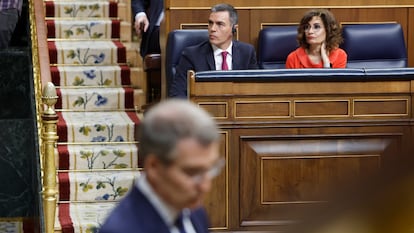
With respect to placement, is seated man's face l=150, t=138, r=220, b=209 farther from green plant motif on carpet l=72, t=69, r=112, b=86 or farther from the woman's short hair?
green plant motif on carpet l=72, t=69, r=112, b=86

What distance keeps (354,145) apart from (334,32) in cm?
117

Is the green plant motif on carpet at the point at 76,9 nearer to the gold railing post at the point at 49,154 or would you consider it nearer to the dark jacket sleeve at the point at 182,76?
the dark jacket sleeve at the point at 182,76

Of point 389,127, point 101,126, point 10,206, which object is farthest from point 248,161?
point 10,206

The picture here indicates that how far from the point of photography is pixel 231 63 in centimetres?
579

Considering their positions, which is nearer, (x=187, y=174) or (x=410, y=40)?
(x=187, y=174)

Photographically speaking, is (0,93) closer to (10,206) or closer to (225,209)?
(10,206)

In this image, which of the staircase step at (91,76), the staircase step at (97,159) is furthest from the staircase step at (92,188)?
the staircase step at (91,76)

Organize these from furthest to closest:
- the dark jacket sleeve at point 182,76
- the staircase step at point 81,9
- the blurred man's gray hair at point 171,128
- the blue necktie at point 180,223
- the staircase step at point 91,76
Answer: the staircase step at point 81,9
the staircase step at point 91,76
the dark jacket sleeve at point 182,76
the blue necktie at point 180,223
the blurred man's gray hair at point 171,128

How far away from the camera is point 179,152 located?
113 centimetres

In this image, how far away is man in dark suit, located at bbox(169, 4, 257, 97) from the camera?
5.64 m

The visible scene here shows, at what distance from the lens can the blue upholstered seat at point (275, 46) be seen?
6.26 metres

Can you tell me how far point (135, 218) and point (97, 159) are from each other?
5.30 metres

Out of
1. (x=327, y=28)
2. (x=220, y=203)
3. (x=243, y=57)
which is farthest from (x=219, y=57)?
(x=220, y=203)

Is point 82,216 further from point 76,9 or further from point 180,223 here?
point 180,223
